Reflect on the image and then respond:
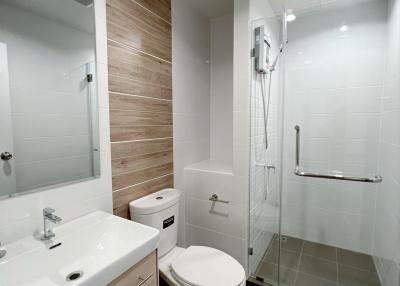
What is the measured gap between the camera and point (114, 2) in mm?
1304

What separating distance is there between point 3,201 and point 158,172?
0.94 metres

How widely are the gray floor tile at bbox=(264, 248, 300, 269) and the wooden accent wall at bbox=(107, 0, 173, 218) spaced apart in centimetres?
116

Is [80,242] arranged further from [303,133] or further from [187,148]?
[303,133]

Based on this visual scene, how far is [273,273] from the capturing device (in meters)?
1.86

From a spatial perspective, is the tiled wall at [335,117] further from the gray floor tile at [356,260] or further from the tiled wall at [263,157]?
the tiled wall at [263,157]

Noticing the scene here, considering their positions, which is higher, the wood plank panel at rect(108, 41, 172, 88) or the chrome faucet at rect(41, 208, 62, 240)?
the wood plank panel at rect(108, 41, 172, 88)

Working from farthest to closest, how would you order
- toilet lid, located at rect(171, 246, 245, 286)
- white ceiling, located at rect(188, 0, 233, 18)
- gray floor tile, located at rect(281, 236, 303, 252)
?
gray floor tile, located at rect(281, 236, 303, 252), white ceiling, located at rect(188, 0, 233, 18), toilet lid, located at rect(171, 246, 245, 286)

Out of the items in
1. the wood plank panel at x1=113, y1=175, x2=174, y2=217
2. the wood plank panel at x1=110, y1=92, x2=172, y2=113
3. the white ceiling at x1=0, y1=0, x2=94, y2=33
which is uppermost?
the white ceiling at x1=0, y1=0, x2=94, y2=33

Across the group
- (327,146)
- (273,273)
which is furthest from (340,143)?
(273,273)

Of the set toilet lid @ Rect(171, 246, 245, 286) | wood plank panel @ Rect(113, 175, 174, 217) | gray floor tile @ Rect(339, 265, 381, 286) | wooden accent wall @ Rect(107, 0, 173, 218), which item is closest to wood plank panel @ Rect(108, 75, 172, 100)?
wooden accent wall @ Rect(107, 0, 173, 218)

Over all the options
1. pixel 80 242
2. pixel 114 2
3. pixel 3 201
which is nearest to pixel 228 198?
pixel 80 242

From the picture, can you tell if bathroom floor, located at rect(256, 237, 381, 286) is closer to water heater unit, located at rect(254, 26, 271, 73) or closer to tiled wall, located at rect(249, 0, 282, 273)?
tiled wall, located at rect(249, 0, 282, 273)

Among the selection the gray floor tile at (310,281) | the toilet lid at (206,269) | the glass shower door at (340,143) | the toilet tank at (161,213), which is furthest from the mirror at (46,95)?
the gray floor tile at (310,281)

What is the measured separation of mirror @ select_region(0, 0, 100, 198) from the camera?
918 mm
